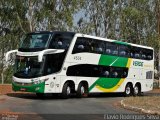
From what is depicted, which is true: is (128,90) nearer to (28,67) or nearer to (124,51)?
(124,51)

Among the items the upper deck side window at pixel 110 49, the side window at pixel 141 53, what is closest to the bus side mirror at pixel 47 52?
the upper deck side window at pixel 110 49

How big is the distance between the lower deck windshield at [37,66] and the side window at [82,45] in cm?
118

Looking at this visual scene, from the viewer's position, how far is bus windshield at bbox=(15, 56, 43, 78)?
2617cm

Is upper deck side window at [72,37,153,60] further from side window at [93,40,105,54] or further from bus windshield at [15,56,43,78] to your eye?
bus windshield at [15,56,43,78]

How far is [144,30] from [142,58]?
2401cm

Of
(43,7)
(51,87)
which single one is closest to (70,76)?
(51,87)

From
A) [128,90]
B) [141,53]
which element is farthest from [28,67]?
[141,53]

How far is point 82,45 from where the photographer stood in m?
28.7

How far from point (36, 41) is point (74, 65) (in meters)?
2.88

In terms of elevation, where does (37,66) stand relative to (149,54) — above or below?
below

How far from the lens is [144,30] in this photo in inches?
2312

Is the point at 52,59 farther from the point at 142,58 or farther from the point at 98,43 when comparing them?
the point at 142,58

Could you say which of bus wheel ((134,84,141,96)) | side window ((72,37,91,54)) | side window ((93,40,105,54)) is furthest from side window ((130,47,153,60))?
side window ((72,37,91,54))

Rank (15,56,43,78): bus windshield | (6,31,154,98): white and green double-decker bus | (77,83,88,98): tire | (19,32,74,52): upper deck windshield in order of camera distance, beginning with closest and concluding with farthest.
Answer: (15,56,43,78): bus windshield < (6,31,154,98): white and green double-decker bus < (19,32,74,52): upper deck windshield < (77,83,88,98): tire
